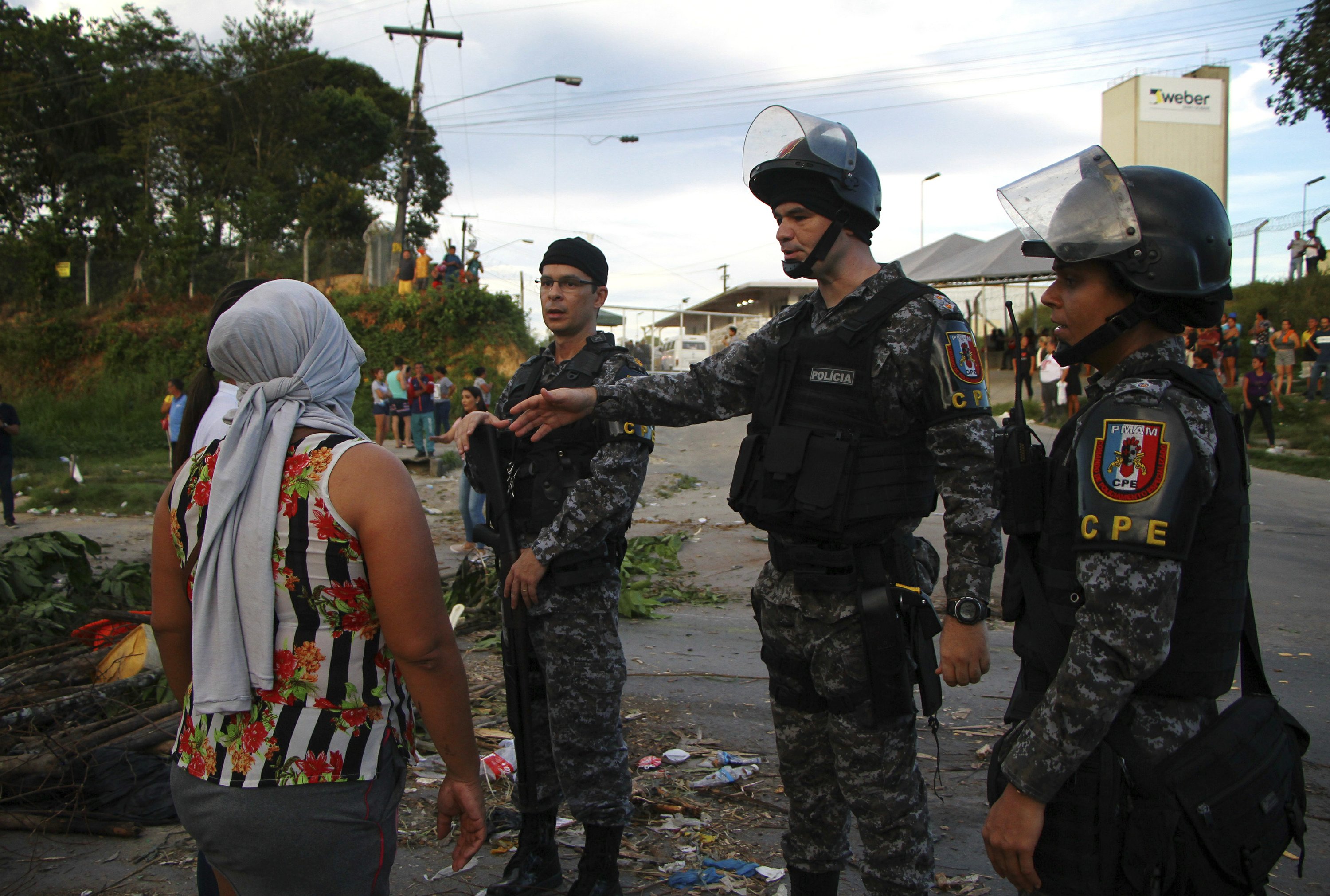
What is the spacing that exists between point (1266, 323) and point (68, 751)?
1795cm

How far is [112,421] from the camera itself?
21.9 m

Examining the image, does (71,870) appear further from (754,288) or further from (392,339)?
(754,288)

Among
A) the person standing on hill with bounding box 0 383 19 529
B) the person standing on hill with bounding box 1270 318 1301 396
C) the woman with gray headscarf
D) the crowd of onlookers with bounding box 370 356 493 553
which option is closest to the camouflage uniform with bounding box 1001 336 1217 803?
the woman with gray headscarf

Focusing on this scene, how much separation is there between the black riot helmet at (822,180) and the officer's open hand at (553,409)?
2.27 feet

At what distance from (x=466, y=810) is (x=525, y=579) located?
111 centimetres

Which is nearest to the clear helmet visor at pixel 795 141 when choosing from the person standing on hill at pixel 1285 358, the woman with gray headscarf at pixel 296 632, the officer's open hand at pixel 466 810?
the woman with gray headscarf at pixel 296 632

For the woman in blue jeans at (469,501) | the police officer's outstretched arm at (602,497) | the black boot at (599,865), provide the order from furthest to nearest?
the woman in blue jeans at (469,501) → the police officer's outstretched arm at (602,497) → the black boot at (599,865)

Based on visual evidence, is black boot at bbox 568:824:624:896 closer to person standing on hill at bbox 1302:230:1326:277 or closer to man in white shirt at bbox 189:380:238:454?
man in white shirt at bbox 189:380:238:454

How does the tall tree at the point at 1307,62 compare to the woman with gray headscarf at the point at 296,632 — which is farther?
the tall tree at the point at 1307,62

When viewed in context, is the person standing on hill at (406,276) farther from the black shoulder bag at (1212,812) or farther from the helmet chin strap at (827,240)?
the black shoulder bag at (1212,812)

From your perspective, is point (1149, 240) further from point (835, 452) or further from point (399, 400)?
point (399, 400)

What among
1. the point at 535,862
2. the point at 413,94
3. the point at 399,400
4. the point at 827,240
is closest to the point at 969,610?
the point at 827,240

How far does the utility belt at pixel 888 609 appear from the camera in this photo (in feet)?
6.99

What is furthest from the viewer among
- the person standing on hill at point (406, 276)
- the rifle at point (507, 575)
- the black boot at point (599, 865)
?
the person standing on hill at point (406, 276)
